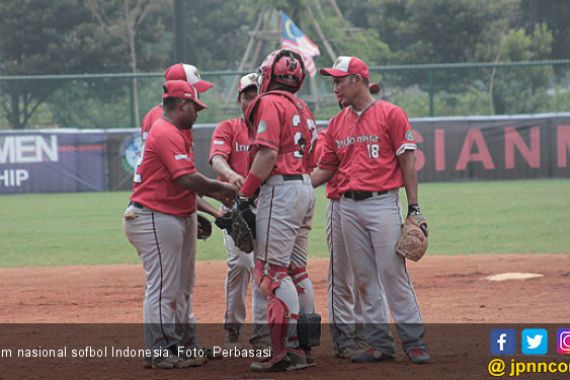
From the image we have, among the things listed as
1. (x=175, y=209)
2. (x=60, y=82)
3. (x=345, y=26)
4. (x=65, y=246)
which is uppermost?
(x=345, y=26)

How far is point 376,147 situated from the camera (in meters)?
6.11

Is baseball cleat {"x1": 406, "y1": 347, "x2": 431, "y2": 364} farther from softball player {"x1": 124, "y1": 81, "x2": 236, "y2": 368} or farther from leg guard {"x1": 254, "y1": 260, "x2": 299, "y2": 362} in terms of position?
softball player {"x1": 124, "y1": 81, "x2": 236, "y2": 368}

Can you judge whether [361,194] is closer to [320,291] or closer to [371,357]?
[371,357]

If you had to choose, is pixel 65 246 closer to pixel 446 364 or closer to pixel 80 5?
pixel 446 364

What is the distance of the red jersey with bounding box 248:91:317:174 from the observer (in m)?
5.79

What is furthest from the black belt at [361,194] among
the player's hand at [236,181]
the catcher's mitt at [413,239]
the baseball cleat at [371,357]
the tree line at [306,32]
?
the tree line at [306,32]

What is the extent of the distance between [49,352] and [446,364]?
2.76 m

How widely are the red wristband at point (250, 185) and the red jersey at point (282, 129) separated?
0.14 m

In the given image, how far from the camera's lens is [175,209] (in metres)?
6.17

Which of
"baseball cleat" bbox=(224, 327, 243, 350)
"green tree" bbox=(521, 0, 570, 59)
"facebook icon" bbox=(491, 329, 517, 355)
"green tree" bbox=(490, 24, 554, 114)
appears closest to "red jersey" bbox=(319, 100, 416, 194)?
"facebook icon" bbox=(491, 329, 517, 355)

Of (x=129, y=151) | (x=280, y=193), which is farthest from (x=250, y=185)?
(x=129, y=151)

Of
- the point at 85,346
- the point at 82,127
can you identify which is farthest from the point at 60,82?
the point at 85,346

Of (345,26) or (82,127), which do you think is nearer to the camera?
(82,127)

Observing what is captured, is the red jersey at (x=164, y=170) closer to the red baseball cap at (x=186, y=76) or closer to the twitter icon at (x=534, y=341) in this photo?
the red baseball cap at (x=186, y=76)
